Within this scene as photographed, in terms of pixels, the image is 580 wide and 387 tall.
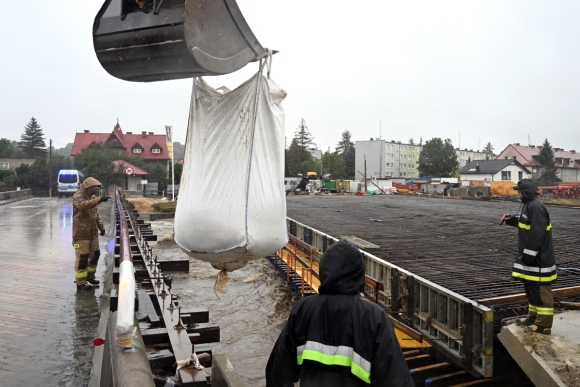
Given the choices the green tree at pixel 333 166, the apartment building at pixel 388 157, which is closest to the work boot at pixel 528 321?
the green tree at pixel 333 166

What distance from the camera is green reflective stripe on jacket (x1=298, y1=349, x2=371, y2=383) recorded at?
2219 millimetres

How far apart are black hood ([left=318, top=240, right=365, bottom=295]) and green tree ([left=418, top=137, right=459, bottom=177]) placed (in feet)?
221

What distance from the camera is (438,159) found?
66688 mm

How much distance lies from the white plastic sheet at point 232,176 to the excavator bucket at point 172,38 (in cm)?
23

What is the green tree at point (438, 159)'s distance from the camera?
6662 cm

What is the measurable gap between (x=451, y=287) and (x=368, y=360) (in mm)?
4206

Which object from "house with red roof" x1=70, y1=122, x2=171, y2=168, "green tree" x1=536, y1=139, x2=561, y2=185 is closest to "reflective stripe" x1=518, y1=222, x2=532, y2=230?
"house with red roof" x1=70, y1=122, x2=171, y2=168

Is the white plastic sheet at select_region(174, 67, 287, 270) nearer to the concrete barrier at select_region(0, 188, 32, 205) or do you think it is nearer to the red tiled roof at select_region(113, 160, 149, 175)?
the concrete barrier at select_region(0, 188, 32, 205)

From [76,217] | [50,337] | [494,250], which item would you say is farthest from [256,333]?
[494,250]

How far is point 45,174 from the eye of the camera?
43844 mm

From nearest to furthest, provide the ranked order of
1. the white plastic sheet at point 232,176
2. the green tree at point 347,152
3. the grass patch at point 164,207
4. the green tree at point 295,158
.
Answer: the white plastic sheet at point 232,176 → the grass patch at point 164,207 → the green tree at point 295,158 → the green tree at point 347,152

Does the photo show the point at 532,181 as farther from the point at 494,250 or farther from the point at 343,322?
the point at 494,250

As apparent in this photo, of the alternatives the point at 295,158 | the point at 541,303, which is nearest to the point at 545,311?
the point at 541,303

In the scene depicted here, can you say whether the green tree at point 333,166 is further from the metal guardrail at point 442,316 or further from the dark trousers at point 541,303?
the dark trousers at point 541,303
